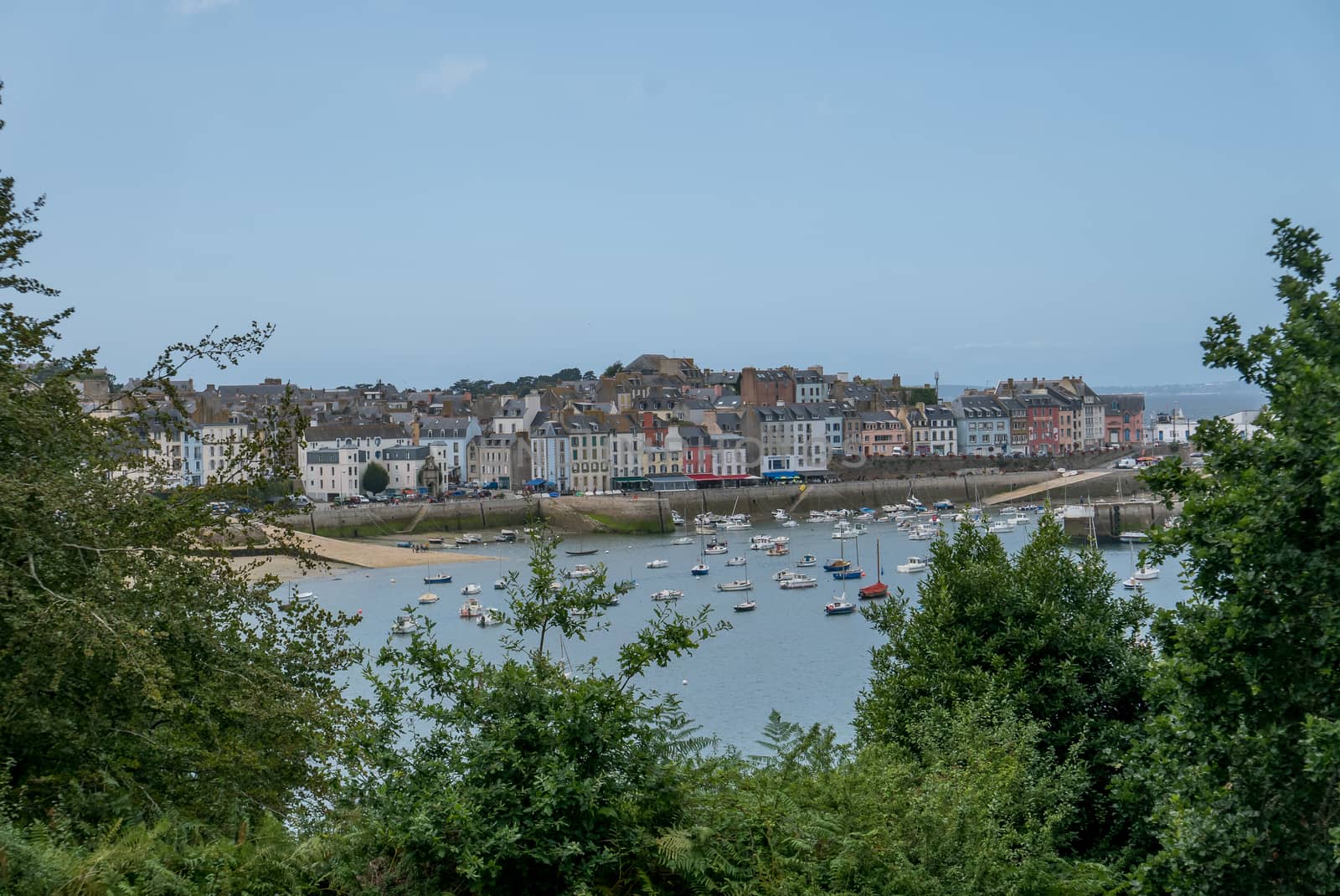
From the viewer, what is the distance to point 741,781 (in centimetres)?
687

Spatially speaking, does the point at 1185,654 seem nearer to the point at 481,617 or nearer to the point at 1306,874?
Result: the point at 1306,874

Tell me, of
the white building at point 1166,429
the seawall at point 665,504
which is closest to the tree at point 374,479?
the seawall at point 665,504

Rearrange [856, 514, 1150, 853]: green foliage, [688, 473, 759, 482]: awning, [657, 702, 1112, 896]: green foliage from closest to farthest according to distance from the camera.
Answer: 1. [657, 702, 1112, 896]: green foliage
2. [856, 514, 1150, 853]: green foliage
3. [688, 473, 759, 482]: awning

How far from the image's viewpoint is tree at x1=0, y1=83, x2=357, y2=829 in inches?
262

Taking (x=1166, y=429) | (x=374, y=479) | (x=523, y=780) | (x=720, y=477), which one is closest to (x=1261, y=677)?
(x=523, y=780)

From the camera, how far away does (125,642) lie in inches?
252

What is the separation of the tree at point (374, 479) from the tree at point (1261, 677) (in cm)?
7600

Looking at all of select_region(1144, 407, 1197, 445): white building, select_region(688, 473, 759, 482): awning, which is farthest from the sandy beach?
select_region(1144, 407, 1197, 445): white building

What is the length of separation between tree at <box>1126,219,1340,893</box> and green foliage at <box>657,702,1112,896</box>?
35.2 inches

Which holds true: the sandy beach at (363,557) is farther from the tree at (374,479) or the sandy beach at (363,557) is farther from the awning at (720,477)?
the awning at (720,477)

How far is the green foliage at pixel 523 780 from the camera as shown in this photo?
18.5ft

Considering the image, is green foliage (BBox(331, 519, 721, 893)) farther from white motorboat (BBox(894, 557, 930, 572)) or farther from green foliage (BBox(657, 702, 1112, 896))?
white motorboat (BBox(894, 557, 930, 572))

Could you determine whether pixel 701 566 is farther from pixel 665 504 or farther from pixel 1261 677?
pixel 1261 677

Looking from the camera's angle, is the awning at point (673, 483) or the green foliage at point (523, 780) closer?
the green foliage at point (523, 780)
